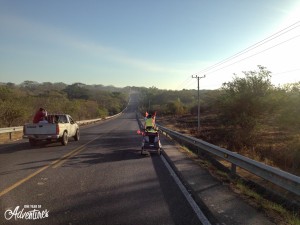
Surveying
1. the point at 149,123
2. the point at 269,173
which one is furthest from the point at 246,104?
the point at 269,173

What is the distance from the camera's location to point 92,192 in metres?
7.46

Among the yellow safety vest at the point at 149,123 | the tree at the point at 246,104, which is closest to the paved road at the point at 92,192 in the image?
the yellow safety vest at the point at 149,123

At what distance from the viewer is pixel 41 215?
580 centimetres

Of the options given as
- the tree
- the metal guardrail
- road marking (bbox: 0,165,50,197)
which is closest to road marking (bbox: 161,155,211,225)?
the metal guardrail

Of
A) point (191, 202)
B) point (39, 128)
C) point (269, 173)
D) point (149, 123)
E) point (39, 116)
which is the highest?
point (39, 116)

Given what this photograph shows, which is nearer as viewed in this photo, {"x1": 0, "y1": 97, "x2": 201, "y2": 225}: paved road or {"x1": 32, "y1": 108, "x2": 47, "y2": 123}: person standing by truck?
{"x1": 0, "y1": 97, "x2": 201, "y2": 225}: paved road

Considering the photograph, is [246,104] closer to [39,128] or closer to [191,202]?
[39,128]

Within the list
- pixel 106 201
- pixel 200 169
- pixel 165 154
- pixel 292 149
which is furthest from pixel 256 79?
pixel 106 201

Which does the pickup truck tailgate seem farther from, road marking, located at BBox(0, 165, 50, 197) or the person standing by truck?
road marking, located at BBox(0, 165, 50, 197)

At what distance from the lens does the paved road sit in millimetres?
5773

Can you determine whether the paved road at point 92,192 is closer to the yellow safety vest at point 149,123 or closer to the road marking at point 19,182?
the road marking at point 19,182

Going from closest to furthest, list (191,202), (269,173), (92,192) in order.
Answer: (191,202) → (269,173) → (92,192)

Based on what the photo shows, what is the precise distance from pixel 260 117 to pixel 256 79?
12.1ft

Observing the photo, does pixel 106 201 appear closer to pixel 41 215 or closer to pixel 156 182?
pixel 41 215
